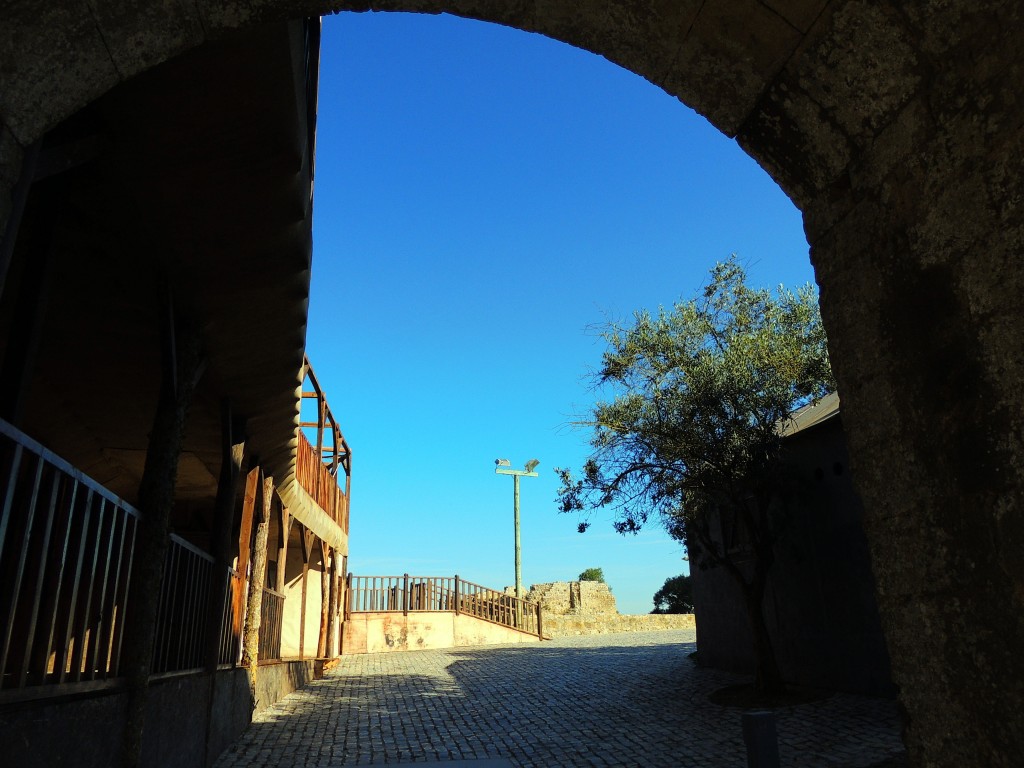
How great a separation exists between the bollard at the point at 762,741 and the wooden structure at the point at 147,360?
3145 millimetres

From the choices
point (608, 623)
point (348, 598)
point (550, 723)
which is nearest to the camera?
point (550, 723)

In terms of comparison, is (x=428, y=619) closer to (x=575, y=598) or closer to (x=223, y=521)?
(x=575, y=598)

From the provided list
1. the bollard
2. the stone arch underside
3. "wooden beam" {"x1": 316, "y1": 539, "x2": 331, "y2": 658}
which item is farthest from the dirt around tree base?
"wooden beam" {"x1": 316, "y1": 539, "x2": 331, "y2": 658}

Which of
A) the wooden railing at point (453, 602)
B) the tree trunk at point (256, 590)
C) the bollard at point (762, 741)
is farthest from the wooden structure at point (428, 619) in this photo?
the bollard at point (762, 741)

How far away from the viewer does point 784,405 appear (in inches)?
396

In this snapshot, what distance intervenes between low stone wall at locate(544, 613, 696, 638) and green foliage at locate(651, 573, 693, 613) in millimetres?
5657

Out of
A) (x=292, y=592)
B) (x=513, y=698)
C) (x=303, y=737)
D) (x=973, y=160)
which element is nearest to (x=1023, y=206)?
(x=973, y=160)

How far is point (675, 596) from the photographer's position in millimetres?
36719

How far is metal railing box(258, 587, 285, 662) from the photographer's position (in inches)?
394

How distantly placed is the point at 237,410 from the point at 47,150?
14.8 feet

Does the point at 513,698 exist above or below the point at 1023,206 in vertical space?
below

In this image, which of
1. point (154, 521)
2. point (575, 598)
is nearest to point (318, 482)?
point (154, 521)

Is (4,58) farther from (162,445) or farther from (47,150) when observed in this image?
(162,445)

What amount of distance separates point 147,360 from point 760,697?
8.96m
